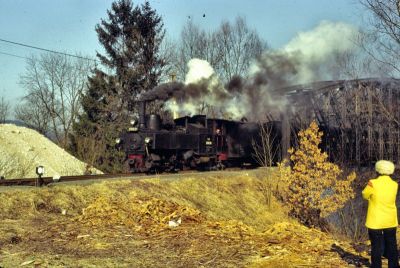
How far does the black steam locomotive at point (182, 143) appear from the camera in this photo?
23.0 m

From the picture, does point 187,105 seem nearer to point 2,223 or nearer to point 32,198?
point 32,198

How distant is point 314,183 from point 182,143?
8005mm

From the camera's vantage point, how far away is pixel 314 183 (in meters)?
18.1

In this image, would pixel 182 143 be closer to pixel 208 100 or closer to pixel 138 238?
pixel 208 100

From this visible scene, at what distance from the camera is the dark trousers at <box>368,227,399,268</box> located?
672 cm

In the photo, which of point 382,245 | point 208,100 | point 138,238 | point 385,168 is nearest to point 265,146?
point 208,100

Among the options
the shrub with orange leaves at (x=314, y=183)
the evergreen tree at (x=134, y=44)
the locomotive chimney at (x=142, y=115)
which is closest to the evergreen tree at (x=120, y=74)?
the evergreen tree at (x=134, y=44)

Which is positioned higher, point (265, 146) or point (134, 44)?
point (134, 44)

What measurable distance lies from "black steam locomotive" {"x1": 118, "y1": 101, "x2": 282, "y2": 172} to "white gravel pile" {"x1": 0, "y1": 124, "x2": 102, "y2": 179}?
5496mm

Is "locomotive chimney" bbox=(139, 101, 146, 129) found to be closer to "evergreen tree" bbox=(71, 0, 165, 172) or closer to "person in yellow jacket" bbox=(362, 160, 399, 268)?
"evergreen tree" bbox=(71, 0, 165, 172)

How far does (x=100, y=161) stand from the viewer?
3144 centimetres

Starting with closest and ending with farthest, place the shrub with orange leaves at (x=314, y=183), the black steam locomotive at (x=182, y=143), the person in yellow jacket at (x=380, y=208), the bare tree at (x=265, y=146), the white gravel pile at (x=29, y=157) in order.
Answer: the person in yellow jacket at (x=380, y=208)
the shrub with orange leaves at (x=314, y=183)
the black steam locomotive at (x=182, y=143)
the bare tree at (x=265, y=146)
the white gravel pile at (x=29, y=157)

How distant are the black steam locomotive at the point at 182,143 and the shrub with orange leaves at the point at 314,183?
21.0 feet

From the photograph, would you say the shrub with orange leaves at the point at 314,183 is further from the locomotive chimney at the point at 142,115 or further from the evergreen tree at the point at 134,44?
the evergreen tree at the point at 134,44
